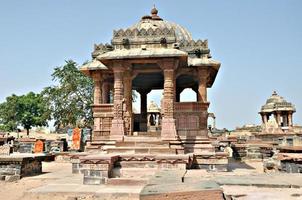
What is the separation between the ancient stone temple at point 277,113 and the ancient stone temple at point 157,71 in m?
24.8

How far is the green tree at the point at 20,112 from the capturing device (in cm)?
5978

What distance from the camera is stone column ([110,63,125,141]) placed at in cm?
1048

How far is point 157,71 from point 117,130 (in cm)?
257

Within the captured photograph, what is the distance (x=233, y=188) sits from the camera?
4523mm

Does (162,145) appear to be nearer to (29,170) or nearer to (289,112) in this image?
(29,170)

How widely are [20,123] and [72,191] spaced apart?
59.1 metres

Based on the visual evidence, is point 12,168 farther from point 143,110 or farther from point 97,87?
point 143,110

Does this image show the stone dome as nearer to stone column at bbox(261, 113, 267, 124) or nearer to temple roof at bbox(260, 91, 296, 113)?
temple roof at bbox(260, 91, 296, 113)

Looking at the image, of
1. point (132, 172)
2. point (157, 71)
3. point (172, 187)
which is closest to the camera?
point (172, 187)

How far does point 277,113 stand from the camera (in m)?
36.2

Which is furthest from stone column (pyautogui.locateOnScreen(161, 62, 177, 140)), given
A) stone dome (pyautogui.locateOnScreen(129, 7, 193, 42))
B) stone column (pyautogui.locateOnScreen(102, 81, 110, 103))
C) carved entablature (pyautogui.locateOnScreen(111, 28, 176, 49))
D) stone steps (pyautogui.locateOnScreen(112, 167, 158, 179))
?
stone column (pyautogui.locateOnScreen(102, 81, 110, 103))

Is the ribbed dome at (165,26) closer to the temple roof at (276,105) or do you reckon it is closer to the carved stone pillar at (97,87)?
the carved stone pillar at (97,87)

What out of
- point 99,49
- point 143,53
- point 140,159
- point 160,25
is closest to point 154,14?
point 160,25

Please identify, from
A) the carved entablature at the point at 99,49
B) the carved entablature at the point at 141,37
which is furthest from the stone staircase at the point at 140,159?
the carved entablature at the point at 99,49
